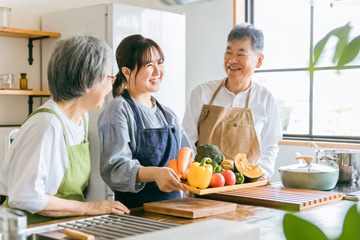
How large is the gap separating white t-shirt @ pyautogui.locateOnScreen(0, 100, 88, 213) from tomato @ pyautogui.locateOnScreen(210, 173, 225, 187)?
0.53m

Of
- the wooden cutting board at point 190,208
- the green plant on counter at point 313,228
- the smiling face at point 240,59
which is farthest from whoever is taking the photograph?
the smiling face at point 240,59

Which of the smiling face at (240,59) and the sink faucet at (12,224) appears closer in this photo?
the sink faucet at (12,224)

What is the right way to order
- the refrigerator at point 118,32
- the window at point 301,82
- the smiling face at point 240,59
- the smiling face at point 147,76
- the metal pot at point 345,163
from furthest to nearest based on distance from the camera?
the window at point 301,82 < the refrigerator at point 118,32 < the smiling face at point 240,59 < the metal pot at point 345,163 < the smiling face at point 147,76

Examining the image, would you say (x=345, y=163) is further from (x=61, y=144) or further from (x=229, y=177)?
(x=61, y=144)

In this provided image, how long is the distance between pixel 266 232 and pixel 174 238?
2.98 ft

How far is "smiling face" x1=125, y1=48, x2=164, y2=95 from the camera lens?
1.97 meters

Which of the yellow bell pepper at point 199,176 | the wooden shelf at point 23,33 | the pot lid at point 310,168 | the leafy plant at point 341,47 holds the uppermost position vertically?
the wooden shelf at point 23,33

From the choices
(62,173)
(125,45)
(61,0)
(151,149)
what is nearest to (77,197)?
(62,173)

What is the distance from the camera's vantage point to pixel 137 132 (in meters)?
1.92

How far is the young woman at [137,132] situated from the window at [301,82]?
7.97ft

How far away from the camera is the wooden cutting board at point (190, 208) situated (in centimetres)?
157

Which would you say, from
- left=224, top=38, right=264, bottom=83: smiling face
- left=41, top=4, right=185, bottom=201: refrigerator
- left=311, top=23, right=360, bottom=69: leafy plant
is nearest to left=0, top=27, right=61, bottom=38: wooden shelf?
left=41, top=4, right=185, bottom=201: refrigerator

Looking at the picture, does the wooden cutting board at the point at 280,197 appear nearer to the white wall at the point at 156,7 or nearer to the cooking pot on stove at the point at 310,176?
the cooking pot on stove at the point at 310,176

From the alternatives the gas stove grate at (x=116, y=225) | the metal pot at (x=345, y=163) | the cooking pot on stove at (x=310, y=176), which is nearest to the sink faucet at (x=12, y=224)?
the gas stove grate at (x=116, y=225)
